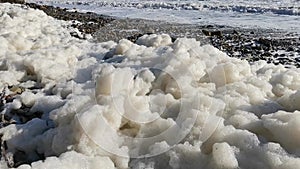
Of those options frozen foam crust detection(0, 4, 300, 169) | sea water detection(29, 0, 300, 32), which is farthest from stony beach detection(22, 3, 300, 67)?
frozen foam crust detection(0, 4, 300, 169)

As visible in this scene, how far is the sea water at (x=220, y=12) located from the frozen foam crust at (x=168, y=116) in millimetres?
16470

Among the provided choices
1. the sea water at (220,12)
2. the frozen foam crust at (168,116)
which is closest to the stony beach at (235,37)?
the sea water at (220,12)

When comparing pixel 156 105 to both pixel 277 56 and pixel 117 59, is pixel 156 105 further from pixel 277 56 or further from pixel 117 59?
pixel 277 56

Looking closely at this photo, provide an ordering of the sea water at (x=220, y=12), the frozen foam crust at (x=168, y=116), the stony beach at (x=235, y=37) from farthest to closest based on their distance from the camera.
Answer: the sea water at (x=220, y=12)
the stony beach at (x=235, y=37)
the frozen foam crust at (x=168, y=116)

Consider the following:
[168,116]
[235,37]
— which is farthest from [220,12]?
[168,116]

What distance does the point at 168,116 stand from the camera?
4469 millimetres

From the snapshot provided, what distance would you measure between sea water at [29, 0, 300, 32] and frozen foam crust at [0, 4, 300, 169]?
16.5 meters

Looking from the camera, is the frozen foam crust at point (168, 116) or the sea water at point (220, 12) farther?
the sea water at point (220, 12)

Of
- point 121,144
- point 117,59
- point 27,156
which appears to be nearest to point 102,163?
point 121,144

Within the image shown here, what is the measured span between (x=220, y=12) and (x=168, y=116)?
27178 millimetres

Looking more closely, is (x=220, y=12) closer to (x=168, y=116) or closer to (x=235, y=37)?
(x=235, y=37)

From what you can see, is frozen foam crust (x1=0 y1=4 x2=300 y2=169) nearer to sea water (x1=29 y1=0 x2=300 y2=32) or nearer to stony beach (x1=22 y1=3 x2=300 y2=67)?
stony beach (x1=22 y1=3 x2=300 y2=67)

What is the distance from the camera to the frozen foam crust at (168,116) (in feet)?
12.4

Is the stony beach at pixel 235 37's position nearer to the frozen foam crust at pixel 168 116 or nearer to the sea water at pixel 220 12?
the sea water at pixel 220 12
